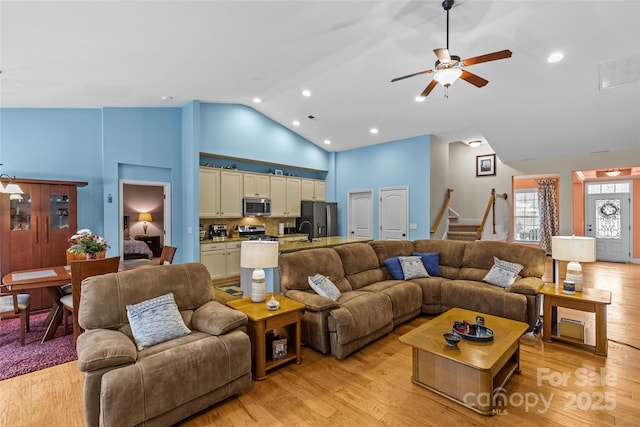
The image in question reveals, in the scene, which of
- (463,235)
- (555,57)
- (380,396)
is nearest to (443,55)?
(555,57)

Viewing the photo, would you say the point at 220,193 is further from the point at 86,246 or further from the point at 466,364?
the point at 466,364

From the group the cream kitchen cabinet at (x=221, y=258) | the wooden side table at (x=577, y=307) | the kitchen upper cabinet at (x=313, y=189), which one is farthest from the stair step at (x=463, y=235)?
the cream kitchen cabinet at (x=221, y=258)

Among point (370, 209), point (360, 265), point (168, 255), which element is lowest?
point (360, 265)

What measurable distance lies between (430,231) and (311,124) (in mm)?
3472

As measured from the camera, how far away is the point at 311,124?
6.68m

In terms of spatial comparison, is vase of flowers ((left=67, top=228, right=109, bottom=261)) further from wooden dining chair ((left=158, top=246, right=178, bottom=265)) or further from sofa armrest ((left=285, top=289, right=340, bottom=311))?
sofa armrest ((left=285, top=289, right=340, bottom=311))

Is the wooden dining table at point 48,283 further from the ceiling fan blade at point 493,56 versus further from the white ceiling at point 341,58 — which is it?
the ceiling fan blade at point 493,56

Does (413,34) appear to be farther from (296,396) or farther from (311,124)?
(296,396)

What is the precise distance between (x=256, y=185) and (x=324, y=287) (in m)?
4.00

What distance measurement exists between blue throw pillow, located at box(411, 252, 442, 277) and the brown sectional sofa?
9cm

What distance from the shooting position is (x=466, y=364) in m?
2.06

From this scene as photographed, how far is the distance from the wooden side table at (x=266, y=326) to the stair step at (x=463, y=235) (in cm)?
505

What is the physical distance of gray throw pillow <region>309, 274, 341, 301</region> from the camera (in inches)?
128

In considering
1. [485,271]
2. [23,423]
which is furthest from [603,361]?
[23,423]
